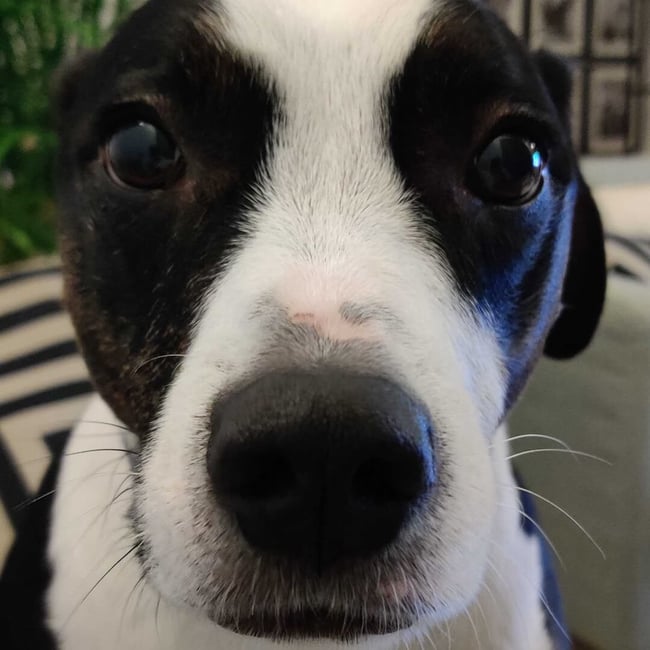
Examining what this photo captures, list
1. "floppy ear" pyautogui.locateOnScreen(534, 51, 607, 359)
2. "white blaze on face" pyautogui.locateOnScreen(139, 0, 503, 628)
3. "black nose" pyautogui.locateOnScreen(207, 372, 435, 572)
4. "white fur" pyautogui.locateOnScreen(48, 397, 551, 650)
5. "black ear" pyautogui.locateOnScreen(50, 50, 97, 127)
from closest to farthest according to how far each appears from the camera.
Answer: "black nose" pyautogui.locateOnScreen(207, 372, 435, 572)
"white blaze on face" pyautogui.locateOnScreen(139, 0, 503, 628)
"white fur" pyautogui.locateOnScreen(48, 397, 551, 650)
"black ear" pyautogui.locateOnScreen(50, 50, 97, 127)
"floppy ear" pyautogui.locateOnScreen(534, 51, 607, 359)

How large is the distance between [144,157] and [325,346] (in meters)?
0.44

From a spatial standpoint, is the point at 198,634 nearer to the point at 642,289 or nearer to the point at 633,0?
the point at 642,289

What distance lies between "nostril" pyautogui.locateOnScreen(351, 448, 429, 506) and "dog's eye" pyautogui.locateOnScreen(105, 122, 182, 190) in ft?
1.68

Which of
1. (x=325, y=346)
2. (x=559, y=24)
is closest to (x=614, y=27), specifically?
(x=559, y=24)

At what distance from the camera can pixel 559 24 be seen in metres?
4.05

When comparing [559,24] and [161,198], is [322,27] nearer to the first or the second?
[161,198]

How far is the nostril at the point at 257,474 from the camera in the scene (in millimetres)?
679

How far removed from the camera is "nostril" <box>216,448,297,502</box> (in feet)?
2.23

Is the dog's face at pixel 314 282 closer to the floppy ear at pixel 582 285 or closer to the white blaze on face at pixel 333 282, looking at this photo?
the white blaze on face at pixel 333 282

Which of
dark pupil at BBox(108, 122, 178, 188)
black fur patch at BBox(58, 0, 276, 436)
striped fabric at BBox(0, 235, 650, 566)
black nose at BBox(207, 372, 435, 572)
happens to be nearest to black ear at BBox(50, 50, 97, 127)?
black fur patch at BBox(58, 0, 276, 436)

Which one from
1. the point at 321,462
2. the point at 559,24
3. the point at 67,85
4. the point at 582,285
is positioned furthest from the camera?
the point at 559,24

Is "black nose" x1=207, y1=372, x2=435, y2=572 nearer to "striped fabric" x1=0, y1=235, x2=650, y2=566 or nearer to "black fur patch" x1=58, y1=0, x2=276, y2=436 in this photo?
"black fur patch" x1=58, y1=0, x2=276, y2=436

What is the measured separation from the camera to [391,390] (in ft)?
2.31

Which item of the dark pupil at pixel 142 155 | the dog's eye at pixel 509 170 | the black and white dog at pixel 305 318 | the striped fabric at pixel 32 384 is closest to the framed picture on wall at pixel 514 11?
the striped fabric at pixel 32 384
